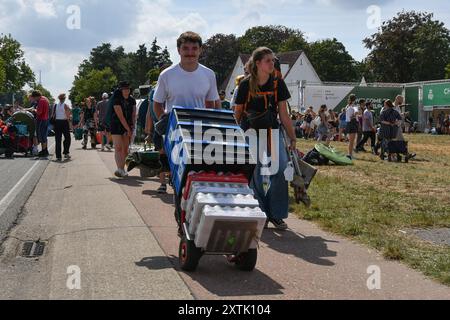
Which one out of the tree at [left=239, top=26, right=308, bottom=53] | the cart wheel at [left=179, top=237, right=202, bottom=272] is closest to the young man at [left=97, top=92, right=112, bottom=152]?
the cart wheel at [left=179, top=237, right=202, bottom=272]

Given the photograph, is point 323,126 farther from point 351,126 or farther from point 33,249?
point 33,249

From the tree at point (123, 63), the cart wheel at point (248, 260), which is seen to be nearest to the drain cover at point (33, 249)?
the cart wheel at point (248, 260)

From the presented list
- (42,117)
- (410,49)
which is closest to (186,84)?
(42,117)

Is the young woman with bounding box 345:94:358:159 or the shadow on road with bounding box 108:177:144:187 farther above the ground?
the young woman with bounding box 345:94:358:159

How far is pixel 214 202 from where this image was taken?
186 inches

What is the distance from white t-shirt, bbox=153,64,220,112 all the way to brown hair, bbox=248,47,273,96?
2.33ft

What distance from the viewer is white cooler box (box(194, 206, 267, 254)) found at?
4.66 m

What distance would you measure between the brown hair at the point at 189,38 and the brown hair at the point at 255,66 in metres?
0.90

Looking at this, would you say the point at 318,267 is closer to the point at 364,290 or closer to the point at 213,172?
the point at 364,290

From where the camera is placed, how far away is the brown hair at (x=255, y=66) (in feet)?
22.3

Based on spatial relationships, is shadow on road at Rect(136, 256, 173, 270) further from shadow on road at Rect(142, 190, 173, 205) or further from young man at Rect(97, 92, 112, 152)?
young man at Rect(97, 92, 112, 152)

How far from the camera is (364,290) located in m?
4.77

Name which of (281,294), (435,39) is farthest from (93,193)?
(435,39)

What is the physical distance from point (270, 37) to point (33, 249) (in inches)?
4151
